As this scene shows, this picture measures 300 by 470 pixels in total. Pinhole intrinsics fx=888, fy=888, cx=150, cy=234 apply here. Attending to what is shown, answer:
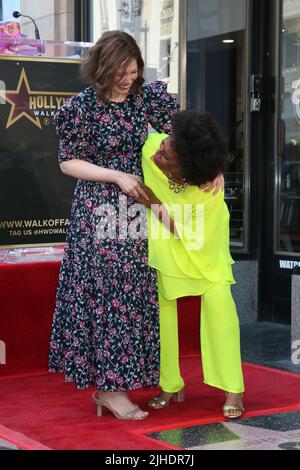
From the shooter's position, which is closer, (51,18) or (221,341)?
(221,341)

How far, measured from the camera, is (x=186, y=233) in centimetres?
403

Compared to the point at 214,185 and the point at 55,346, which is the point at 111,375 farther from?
the point at 214,185

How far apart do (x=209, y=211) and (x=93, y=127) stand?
2.12ft

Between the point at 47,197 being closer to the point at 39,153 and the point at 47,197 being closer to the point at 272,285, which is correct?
the point at 39,153

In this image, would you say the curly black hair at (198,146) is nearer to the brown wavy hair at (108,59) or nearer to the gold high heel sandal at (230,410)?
the brown wavy hair at (108,59)

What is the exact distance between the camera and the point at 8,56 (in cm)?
490

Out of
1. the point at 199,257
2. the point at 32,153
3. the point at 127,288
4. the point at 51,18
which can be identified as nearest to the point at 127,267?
the point at 127,288

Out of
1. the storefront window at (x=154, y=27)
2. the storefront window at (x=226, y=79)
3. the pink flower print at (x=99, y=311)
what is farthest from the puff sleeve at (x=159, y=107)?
the storefront window at (x=226, y=79)

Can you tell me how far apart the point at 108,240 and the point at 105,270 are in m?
0.13

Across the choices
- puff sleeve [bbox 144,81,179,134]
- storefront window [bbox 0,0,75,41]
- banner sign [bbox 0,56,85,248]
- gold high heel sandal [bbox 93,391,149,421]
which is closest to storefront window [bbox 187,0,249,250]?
storefront window [bbox 0,0,75,41]

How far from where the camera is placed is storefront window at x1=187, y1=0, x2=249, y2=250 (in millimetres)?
7074

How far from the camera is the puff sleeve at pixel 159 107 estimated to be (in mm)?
4090

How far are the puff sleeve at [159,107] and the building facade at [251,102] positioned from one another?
7.91ft
